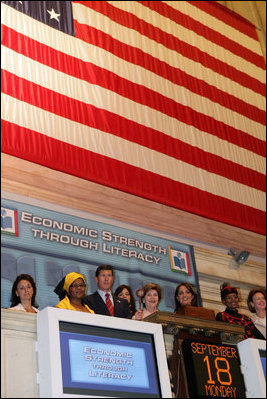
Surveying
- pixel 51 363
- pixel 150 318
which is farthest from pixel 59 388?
pixel 150 318

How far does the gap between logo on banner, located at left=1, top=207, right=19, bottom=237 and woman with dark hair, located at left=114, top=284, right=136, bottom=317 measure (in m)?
1.42

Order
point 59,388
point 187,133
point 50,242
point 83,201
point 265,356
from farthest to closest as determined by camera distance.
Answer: point 187,133, point 83,201, point 50,242, point 265,356, point 59,388

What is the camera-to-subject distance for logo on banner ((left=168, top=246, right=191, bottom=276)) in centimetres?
857

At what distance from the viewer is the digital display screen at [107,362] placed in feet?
12.5

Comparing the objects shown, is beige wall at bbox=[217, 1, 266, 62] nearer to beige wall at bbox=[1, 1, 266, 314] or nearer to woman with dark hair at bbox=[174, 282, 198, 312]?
beige wall at bbox=[1, 1, 266, 314]

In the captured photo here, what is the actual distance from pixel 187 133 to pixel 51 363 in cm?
631

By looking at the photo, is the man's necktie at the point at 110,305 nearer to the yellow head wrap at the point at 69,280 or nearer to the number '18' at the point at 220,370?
the yellow head wrap at the point at 69,280

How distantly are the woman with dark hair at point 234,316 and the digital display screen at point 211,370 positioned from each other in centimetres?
243

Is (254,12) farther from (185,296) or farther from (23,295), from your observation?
(23,295)

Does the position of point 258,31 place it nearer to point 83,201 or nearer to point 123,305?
point 83,201

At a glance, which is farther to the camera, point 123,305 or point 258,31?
point 258,31

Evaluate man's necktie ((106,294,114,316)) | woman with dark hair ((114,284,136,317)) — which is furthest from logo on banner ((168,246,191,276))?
man's necktie ((106,294,114,316))

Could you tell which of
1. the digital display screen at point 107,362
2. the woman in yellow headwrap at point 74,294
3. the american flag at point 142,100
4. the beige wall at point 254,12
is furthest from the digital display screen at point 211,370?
the beige wall at point 254,12

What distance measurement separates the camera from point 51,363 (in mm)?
3703
